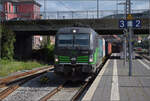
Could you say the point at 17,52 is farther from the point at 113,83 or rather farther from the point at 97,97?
the point at 97,97

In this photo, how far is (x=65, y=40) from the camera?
14086 millimetres

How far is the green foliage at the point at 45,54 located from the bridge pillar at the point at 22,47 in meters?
1.19

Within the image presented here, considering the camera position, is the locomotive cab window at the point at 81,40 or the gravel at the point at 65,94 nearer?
the gravel at the point at 65,94

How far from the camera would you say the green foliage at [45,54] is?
35094mm

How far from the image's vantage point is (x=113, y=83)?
11.8 metres

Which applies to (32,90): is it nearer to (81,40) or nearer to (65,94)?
(65,94)

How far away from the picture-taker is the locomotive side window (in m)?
14.0

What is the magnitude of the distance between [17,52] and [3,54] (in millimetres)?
5509

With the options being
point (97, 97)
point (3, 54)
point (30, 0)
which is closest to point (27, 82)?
point (97, 97)

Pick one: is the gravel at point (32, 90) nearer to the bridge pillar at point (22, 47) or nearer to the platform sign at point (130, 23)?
the platform sign at point (130, 23)

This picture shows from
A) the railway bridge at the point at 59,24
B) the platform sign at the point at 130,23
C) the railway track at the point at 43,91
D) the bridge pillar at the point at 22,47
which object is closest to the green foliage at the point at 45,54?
the bridge pillar at the point at 22,47

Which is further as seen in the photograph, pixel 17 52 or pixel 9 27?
pixel 17 52

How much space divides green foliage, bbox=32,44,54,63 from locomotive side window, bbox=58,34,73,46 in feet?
68.0

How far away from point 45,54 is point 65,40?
21.9 m
